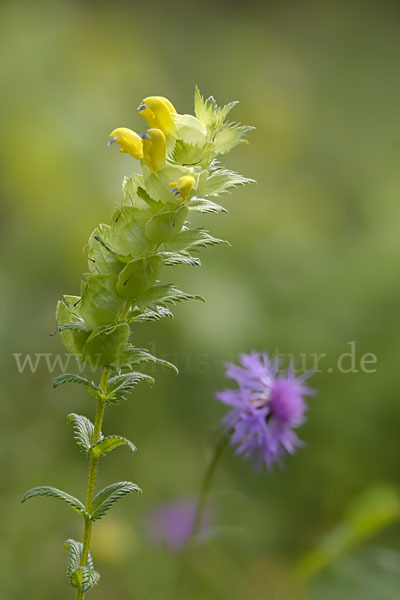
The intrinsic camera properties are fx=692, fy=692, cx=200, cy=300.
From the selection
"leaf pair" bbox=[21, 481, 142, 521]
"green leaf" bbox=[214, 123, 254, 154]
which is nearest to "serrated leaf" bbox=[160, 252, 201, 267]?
"green leaf" bbox=[214, 123, 254, 154]

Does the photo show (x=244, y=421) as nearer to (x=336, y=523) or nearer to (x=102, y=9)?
(x=336, y=523)

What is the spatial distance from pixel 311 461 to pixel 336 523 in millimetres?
203

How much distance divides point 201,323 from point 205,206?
1538 millimetres

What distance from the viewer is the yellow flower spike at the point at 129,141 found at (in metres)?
0.76

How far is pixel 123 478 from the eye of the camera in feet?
6.23

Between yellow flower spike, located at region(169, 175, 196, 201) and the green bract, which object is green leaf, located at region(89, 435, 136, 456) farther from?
yellow flower spike, located at region(169, 175, 196, 201)

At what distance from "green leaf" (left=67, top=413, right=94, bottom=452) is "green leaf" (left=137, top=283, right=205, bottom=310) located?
0.50ft

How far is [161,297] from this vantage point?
2.33 ft

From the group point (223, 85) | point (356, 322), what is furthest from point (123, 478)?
point (223, 85)

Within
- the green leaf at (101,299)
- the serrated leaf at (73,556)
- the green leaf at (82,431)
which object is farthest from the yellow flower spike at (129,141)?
the serrated leaf at (73,556)

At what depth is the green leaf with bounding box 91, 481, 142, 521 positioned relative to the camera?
72cm

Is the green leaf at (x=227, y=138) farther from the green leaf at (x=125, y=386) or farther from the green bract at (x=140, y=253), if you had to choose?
the green leaf at (x=125, y=386)

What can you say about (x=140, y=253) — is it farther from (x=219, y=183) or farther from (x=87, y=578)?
(x=87, y=578)

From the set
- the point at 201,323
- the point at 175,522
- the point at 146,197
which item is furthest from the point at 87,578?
the point at 201,323
